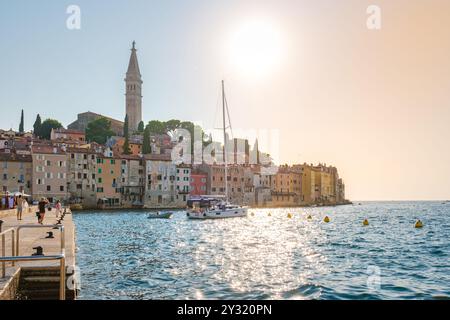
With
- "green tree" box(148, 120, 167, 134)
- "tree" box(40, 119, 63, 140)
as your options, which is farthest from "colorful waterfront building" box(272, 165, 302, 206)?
"tree" box(40, 119, 63, 140)

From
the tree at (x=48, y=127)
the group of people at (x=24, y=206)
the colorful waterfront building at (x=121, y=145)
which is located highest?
the tree at (x=48, y=127)

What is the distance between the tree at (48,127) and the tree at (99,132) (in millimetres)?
7877

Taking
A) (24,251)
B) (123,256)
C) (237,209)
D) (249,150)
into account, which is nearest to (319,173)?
(249,150)

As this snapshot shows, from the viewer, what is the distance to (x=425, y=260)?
21.2m

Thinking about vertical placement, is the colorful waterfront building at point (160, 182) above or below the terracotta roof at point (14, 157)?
below

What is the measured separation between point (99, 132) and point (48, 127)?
12.4 m

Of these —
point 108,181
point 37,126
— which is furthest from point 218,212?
point 37,126

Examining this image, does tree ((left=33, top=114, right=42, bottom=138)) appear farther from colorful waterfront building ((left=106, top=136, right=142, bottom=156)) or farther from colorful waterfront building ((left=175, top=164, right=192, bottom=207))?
colorful waterfront building ((left=175, top=164, right=192, bottom=207))

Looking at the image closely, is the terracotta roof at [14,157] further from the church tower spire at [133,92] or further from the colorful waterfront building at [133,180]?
the church tower spire at [133,92]

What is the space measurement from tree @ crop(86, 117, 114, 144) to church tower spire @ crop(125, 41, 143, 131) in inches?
1330

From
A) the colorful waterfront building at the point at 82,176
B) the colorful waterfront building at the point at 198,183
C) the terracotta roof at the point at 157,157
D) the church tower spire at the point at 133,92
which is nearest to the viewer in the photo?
the colorful waterfront building at the point at 82,176

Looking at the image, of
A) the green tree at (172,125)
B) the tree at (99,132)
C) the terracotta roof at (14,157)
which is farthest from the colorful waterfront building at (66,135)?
the green tree at (172,125)

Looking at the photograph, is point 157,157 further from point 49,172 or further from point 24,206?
point 24,206

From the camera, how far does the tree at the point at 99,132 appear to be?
114562 mm
